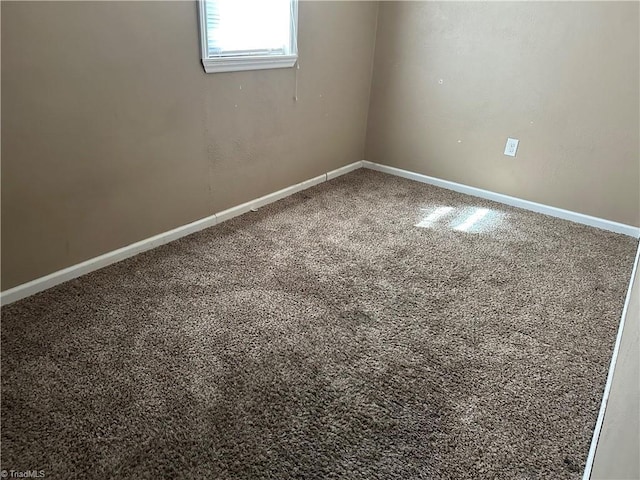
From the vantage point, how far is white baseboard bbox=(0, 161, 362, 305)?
192 cm

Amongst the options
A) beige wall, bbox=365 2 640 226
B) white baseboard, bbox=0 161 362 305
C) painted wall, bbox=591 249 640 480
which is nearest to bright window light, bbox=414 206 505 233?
beige wall, bbox=365 2 640 226

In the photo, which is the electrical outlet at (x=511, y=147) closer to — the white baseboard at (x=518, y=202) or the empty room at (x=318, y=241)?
the empty room at (x=318, y=241)

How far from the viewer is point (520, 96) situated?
2.89 metres

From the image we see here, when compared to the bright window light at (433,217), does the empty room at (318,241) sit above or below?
above

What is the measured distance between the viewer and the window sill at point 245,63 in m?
2.30

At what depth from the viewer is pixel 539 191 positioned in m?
3.01

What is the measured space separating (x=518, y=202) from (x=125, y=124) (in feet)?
7.85

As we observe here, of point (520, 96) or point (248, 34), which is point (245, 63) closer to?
point (248, 34)

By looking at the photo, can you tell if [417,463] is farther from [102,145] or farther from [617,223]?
[617,223]

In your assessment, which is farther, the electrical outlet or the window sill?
the electrical outlet

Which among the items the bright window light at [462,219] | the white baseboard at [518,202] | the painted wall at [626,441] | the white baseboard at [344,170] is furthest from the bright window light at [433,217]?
the painted wall at [626,441]

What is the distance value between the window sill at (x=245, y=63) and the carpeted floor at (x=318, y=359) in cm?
83

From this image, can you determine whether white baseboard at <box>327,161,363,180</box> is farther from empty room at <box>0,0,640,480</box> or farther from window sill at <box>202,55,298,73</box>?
window sill at <box>202,55,298,73</box>

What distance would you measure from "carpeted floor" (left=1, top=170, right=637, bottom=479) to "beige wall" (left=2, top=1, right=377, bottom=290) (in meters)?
0.25
